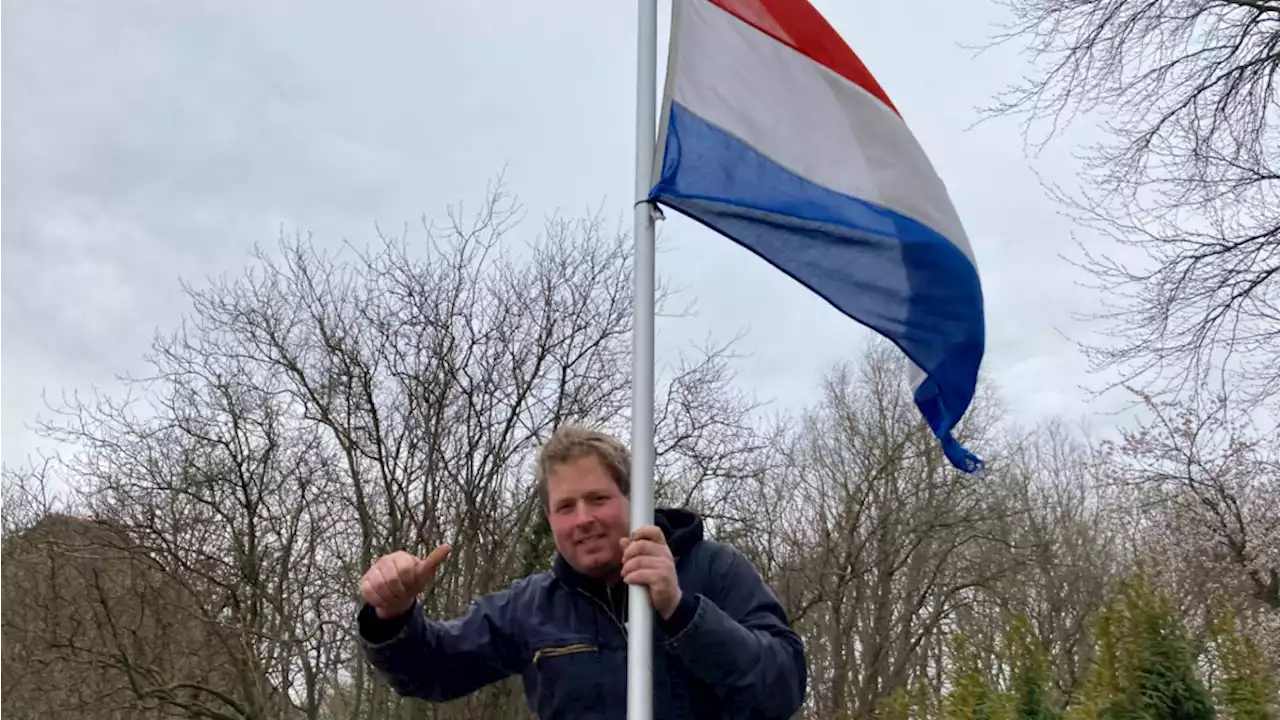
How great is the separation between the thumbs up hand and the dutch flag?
1112 mm

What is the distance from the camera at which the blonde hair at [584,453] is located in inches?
93.9

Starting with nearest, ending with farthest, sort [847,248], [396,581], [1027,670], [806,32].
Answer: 1. [396,581]
2. [847,248]
3. [806,32]
4. [1027,670]

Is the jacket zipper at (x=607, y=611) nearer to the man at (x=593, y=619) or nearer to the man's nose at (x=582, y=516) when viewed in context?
the man at (x=593, y=619)

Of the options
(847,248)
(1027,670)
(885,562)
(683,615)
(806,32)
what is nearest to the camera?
(683,615)

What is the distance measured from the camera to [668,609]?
207cm

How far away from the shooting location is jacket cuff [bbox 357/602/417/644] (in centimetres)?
230

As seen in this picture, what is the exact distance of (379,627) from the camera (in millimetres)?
2307

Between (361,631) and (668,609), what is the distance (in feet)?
2.33

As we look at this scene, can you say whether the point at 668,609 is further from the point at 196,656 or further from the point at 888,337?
the point at 196,656

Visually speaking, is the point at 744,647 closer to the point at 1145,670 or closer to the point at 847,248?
the point at 847,248

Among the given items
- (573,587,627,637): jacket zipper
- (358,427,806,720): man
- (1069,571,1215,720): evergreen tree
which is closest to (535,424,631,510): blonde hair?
(358,427,806,720): man

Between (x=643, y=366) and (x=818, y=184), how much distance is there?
0.80 m

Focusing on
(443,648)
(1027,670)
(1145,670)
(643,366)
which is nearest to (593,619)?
(443,648)

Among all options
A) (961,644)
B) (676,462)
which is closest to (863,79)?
(961,644)
